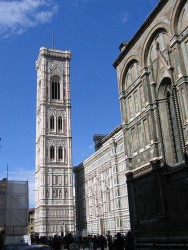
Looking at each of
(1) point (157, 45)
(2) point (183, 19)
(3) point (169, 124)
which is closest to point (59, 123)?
(1) point (157, 45)

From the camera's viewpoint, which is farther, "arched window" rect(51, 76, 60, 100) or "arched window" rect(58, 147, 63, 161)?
"arched window" rect(51, 76, 60, 100)

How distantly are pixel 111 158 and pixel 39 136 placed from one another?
24.3 m

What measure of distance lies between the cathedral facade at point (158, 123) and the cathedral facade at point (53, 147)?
151 feet

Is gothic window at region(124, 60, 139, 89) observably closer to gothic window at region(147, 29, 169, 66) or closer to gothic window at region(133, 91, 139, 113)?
gothic window at region(133, 91, 139, 113)

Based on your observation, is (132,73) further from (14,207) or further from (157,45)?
(14,207)

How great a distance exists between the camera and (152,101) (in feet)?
56.7

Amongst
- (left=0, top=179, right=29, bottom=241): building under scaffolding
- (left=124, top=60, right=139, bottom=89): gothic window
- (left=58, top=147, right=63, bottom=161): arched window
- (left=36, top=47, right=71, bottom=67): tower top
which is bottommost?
(left=0, top=179, right=29, bottom=241): building under scaffolding

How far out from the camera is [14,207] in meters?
36.9

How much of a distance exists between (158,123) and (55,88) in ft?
196

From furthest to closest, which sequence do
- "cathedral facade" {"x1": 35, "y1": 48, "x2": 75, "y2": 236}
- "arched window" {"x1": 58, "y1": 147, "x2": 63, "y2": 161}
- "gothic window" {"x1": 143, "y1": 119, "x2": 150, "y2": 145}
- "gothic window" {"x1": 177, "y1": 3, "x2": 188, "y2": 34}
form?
"arched window" {"x1": 58, "y1": 147, "x2": 63, "y2": 161} → "cathedral facade" {"x1": 35, "y1": 48, "x2": 75, "y2": 236} → "gothic window" {"x1": 143, "y1": 119, "x2": 150, "y2": 145} → "gothic window" {"x1": 177, "y1": 3, "x2": 188, "y2": 34}

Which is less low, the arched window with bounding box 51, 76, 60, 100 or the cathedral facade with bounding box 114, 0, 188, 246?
the arched window with bounding box 51, 76, 60, 100

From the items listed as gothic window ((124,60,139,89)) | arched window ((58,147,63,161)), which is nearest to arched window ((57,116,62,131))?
arched window ((58,147,63,161))

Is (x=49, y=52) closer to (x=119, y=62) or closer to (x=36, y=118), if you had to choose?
(x=36, y=118)

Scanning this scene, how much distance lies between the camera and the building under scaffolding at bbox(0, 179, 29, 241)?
36.2m
